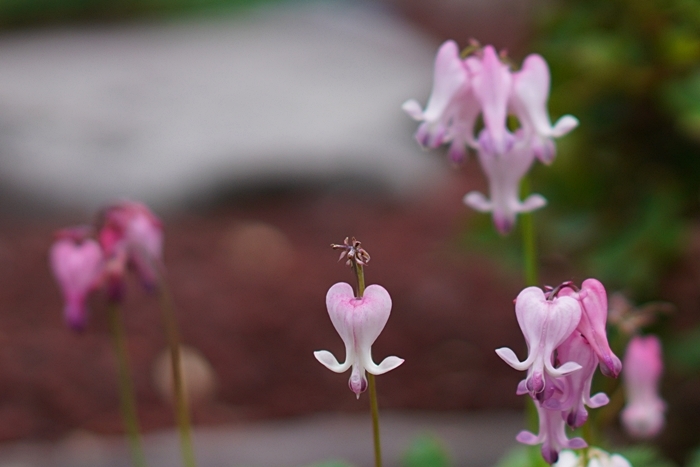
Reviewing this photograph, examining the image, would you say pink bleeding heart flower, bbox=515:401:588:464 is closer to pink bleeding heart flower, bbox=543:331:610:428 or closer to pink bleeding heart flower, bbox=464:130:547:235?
pink bleeding heart flower, bbox=543:331:610:428

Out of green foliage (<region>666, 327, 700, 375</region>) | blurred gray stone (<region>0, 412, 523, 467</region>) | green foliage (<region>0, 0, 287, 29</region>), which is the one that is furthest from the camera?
green foliage (<region>0, 0, 287, 29</region>)

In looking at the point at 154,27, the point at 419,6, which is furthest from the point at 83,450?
the point at 419,6

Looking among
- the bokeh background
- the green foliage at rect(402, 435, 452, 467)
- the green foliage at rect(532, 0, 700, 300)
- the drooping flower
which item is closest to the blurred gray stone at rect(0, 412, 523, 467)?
the bokeh background

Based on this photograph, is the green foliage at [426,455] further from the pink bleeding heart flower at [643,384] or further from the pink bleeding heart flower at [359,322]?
the pink bleeding heart flower at [359,322]

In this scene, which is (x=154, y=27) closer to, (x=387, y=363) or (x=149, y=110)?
(x=149, y=110)

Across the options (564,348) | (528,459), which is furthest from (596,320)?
(528,459)
